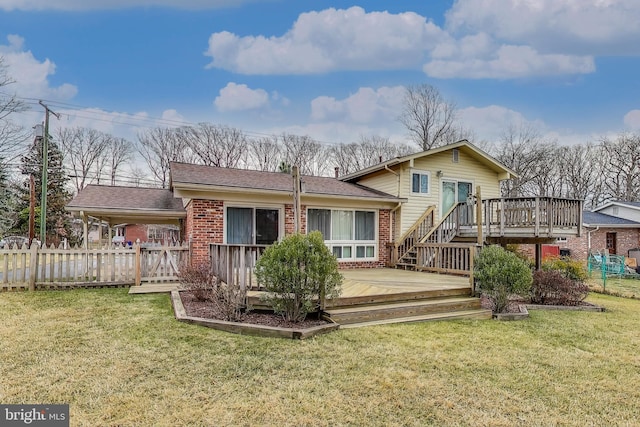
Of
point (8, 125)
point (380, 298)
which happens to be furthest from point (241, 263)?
point (8, 125)

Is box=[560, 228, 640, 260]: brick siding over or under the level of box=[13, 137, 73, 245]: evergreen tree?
under

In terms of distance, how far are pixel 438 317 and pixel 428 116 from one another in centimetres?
2668

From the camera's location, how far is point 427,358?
4566 millimetres

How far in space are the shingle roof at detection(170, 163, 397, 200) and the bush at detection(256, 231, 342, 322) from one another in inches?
194

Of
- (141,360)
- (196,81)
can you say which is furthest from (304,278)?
(196,81)

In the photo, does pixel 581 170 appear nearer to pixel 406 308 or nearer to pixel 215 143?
pixel 215 143

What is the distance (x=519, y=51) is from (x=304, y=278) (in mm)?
17309

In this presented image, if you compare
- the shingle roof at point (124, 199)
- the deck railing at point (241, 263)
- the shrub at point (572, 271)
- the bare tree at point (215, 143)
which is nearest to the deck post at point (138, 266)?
the shingle roof at point (124, 199)

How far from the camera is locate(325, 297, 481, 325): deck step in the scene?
609 cm

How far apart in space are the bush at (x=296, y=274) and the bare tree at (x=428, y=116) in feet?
86.9

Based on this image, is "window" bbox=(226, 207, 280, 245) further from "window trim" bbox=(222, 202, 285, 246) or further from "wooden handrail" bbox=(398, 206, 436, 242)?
"wooden handrail" bbox=(398, 206, 436, 242)

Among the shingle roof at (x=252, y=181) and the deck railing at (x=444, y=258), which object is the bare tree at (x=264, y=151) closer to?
the shingle roof at (x=252, y=181)

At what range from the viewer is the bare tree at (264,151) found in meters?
35.3

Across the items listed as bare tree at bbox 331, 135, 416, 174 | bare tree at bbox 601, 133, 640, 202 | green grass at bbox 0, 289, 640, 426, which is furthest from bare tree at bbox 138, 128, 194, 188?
bare tree at bbox 601, 133, 640, 202
